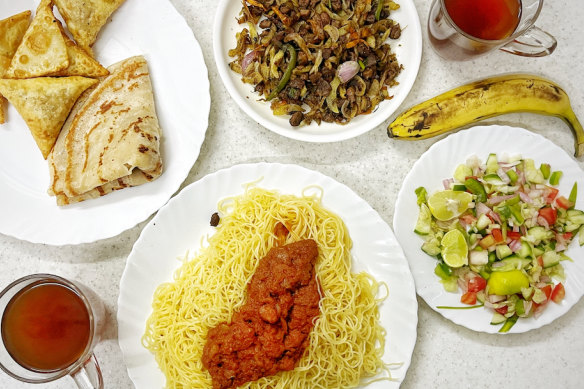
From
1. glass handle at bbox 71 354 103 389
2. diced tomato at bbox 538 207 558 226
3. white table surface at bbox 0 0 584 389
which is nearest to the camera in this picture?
glass handle at bbox 71 354 103 389

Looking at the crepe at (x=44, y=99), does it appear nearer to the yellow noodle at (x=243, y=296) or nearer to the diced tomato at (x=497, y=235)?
the yellow noodle at (x=243, y=296)

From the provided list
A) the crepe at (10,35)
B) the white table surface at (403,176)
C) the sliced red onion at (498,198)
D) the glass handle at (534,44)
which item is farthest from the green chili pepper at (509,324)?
the crepe at (10,35)

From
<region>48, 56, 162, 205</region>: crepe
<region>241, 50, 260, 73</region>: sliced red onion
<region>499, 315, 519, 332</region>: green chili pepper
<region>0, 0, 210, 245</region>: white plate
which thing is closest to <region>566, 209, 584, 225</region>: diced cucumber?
<region>499, 315, 519, 332</region>: green chili pepper

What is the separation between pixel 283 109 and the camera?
255 centimetres

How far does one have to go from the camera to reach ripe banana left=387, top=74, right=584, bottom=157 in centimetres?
252

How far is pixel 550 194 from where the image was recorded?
2.60 metres

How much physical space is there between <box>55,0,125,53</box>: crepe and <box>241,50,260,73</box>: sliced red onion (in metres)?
0.74

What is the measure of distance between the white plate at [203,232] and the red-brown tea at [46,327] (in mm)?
209

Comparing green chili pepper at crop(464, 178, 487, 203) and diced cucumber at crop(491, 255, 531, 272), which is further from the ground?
green chili pepper at crop(464, 178, 487, 203)

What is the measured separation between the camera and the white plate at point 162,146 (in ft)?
8.25

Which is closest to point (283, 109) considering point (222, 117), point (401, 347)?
point (222, 117)

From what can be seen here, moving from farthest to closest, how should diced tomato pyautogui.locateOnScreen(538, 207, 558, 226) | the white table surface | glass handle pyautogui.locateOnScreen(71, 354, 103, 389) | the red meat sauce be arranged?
the white table surface < diced tomato pyautogui.locateOnScreen(538, 207, 558, 226) < glass handle pyautogui.locateOnScreen(71, 354, 103, 389) < the red meat sauce

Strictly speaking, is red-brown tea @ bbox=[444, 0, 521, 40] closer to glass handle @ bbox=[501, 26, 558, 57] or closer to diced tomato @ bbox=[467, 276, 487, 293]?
glass handle @ bbox=[501, 26, 558, 57]

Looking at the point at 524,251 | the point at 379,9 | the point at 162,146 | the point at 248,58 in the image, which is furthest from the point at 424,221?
the point at 162,146
